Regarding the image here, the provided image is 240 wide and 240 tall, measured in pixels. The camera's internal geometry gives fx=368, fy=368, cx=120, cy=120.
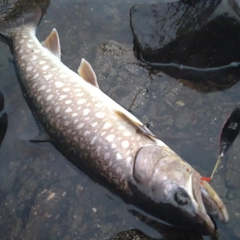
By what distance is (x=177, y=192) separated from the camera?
3.51 m

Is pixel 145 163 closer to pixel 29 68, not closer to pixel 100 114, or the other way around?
pixel 100 114

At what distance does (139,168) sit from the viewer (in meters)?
3.74

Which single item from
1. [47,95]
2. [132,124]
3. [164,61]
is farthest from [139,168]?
[164,61]

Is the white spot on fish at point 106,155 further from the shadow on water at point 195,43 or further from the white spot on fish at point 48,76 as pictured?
the shadow on water at point 195,43

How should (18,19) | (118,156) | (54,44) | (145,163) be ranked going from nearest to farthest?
(145,163)
(118,156)
(54,44)
(18,19)

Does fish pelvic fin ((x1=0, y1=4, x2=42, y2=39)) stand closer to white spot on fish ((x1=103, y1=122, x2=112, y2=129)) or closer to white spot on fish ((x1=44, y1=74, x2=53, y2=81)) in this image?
white spot on fish ((x1=44, y1=74, x2=53, y2=81))

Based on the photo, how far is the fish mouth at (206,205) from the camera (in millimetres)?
3465

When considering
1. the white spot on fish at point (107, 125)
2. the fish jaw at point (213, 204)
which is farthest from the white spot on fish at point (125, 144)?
the fish jaw at point (213, 204)

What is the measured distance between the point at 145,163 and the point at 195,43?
213cm

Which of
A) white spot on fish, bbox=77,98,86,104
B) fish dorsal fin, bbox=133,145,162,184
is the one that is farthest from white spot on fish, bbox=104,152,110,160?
white spot on fish, bbox=77,98,86,104

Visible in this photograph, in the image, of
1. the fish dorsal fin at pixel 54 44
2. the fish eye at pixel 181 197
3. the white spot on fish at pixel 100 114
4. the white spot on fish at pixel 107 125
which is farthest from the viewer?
the fish dorsal fin at pixel 54 44

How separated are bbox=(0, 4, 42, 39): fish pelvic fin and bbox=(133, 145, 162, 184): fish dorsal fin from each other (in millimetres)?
2963

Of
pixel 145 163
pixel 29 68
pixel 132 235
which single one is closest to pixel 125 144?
pixel 145 163

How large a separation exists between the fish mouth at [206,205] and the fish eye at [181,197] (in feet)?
0.29
